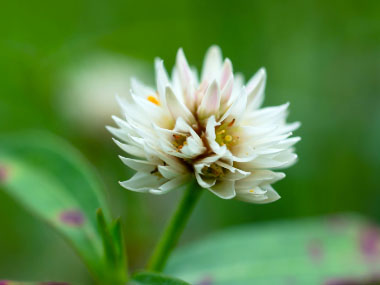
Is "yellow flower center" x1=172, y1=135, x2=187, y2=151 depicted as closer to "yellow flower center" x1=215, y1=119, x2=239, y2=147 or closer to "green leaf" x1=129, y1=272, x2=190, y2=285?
"yellow flower center" x1=215, y1=119, x2=239, y2=147

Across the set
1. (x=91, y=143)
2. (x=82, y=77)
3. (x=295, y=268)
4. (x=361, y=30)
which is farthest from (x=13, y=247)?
(x=361, y=30)

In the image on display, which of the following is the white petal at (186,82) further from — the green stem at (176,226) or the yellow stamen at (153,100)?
the green stem at (176,226)

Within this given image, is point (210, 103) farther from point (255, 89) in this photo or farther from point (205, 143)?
point (255, 89)

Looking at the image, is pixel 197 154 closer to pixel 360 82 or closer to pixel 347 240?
pixel 347 240

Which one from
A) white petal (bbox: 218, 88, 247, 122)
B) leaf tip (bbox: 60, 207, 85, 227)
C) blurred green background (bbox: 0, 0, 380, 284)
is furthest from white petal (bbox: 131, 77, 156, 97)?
blurred green background (bbox: 0, 0, 380, 284)

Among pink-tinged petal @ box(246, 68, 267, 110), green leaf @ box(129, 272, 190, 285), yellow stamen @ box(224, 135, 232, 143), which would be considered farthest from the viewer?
pink-tinged petal @ box(246, 68, 267, 110)

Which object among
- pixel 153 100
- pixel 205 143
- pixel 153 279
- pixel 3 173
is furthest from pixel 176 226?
pixel 3 173
